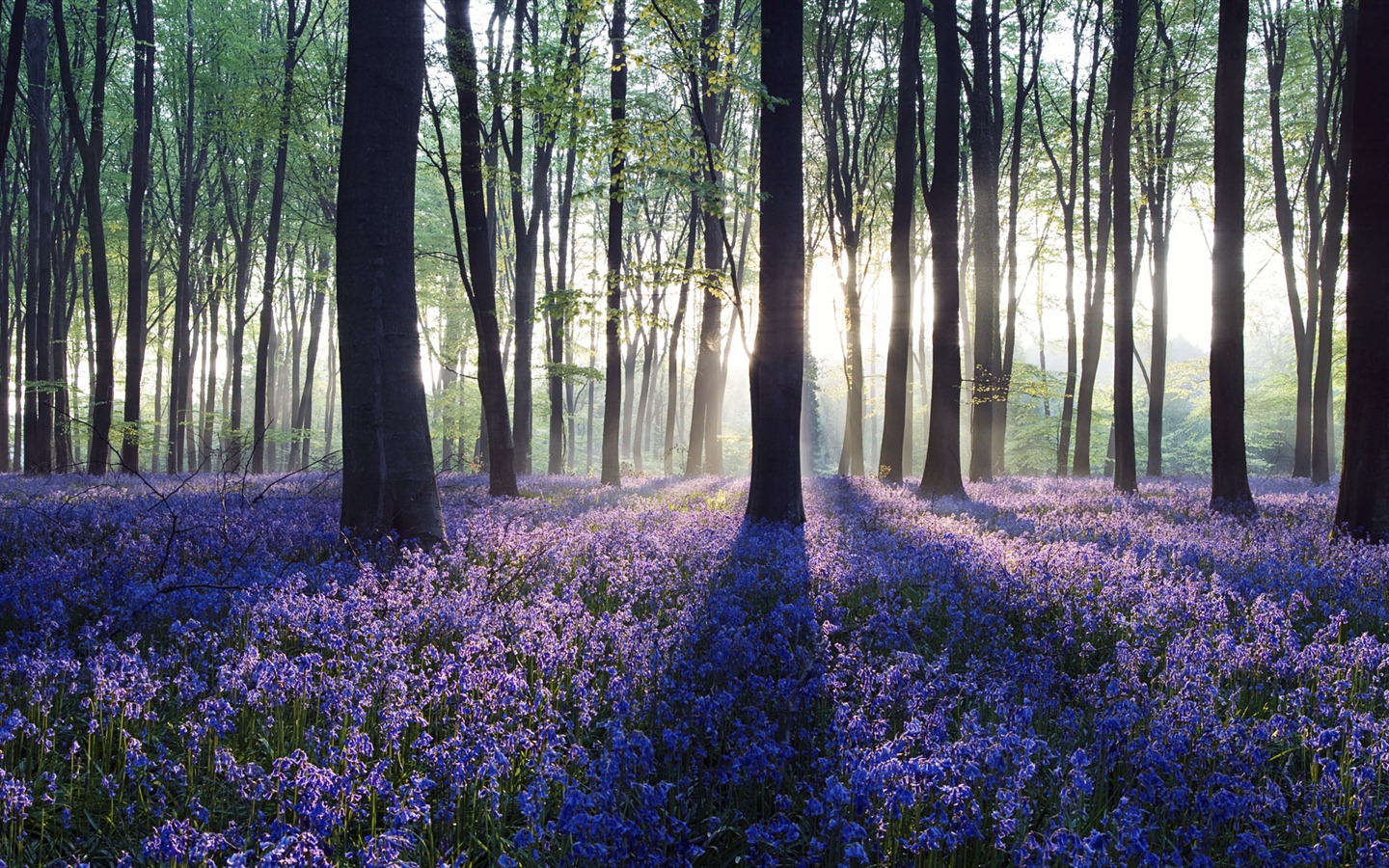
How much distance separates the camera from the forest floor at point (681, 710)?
7.09 ft

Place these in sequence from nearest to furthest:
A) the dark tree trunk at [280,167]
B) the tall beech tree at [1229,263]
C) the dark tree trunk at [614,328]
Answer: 1. the tall beech tree at [1229,263]
2. the dark tree trunk at [614,328]
3. the dark tree trunk at [280,167]

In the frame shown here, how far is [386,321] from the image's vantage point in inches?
258

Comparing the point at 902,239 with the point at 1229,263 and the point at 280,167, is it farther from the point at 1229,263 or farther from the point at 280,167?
the point at 280,167

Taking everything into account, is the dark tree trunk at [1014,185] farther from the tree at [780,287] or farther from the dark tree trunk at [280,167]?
the dark tree trunk at [280,167]

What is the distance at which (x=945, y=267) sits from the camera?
13695 millimetres

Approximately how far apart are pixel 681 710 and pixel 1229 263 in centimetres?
1131

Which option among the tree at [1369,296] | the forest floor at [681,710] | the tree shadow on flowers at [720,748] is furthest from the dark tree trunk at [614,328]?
the tree shadow on flowers at [720,748]


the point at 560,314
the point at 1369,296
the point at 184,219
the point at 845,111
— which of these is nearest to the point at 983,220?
the point at 845,111

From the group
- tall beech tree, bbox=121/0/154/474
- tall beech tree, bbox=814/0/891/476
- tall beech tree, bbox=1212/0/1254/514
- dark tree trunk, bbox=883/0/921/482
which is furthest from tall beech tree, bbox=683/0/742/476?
tall beech tree, bbox=121/0/154/474

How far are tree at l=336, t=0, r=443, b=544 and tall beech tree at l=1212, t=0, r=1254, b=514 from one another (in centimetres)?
1036

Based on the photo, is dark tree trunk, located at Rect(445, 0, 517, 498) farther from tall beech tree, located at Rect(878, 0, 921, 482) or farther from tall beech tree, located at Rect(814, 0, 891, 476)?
tall beech tree, located at Rect(814, 0, 891, 476)

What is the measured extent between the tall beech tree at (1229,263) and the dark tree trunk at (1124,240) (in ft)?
11.6

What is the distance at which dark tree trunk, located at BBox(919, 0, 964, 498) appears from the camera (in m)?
13.4

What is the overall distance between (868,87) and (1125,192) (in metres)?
11.6
